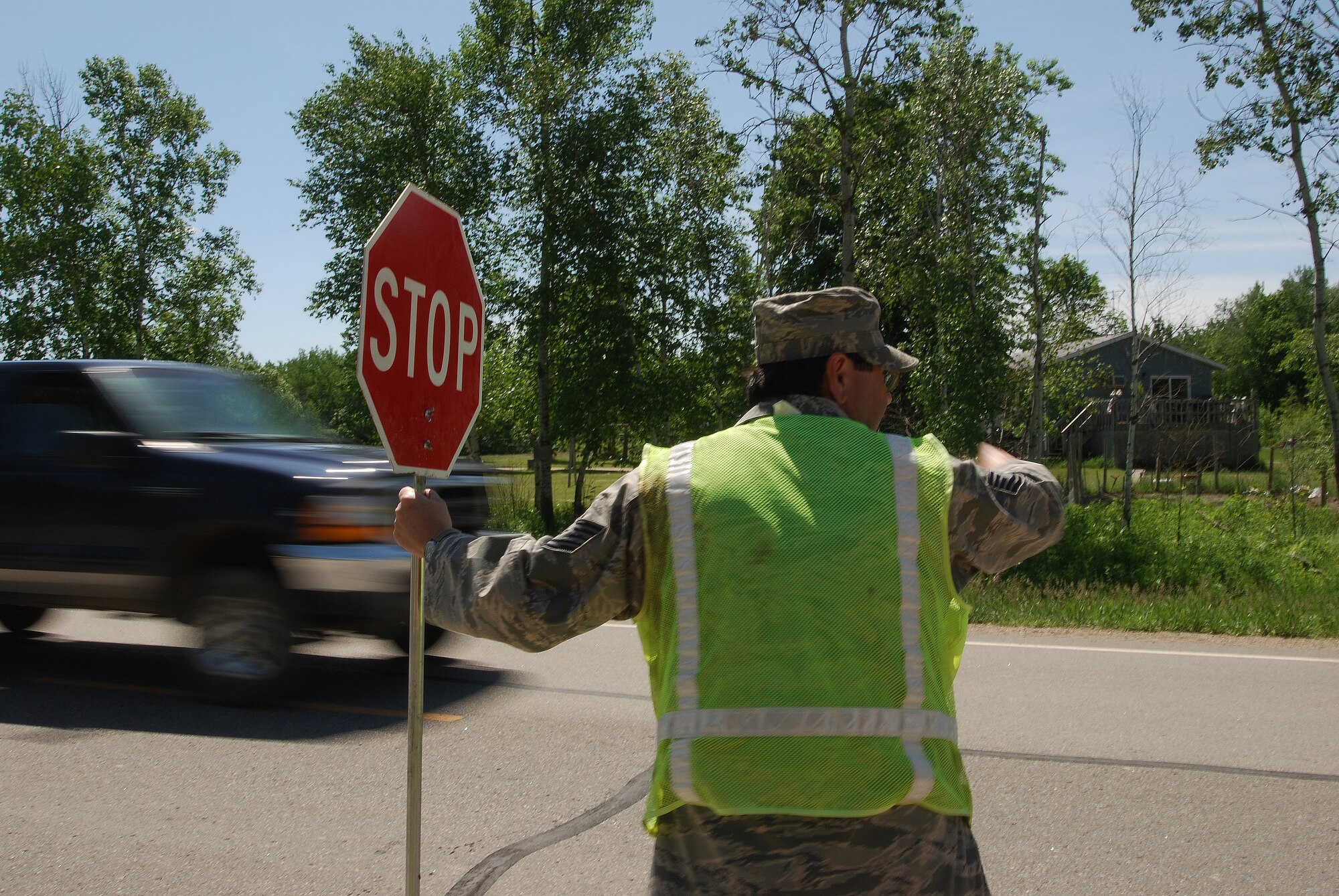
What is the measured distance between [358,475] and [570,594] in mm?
5018

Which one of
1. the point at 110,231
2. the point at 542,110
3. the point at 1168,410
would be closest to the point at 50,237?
the point at 110,231

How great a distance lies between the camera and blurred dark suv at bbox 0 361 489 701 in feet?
21.6

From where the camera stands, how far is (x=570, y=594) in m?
2.02

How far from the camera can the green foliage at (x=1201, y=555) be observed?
13.2 meters

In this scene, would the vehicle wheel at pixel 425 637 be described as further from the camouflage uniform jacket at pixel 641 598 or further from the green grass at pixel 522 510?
the green grass at pixel 522 510

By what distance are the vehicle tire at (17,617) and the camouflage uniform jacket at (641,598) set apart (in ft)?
28.0

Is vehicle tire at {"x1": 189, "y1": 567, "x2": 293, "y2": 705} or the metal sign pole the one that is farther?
vehicle tire at {"x1": 189, "y1": 567, "x2": 293, "y2": 705}

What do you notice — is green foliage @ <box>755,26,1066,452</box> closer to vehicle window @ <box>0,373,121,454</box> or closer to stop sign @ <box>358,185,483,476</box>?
vehicle window @ <box>0,373,121,454</box>

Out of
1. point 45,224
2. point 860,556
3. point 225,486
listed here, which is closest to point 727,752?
point 860,556

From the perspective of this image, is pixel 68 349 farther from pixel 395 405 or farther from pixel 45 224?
pixel 395 405

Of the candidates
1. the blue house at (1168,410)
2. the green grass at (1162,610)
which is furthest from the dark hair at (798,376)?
the blue house at (1168,410)

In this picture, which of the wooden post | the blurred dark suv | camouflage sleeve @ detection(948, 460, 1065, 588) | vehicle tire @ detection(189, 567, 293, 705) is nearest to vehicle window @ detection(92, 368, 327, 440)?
the blurred dark suv

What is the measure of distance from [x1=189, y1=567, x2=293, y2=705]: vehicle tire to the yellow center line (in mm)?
235

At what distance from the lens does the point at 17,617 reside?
29.9ft
